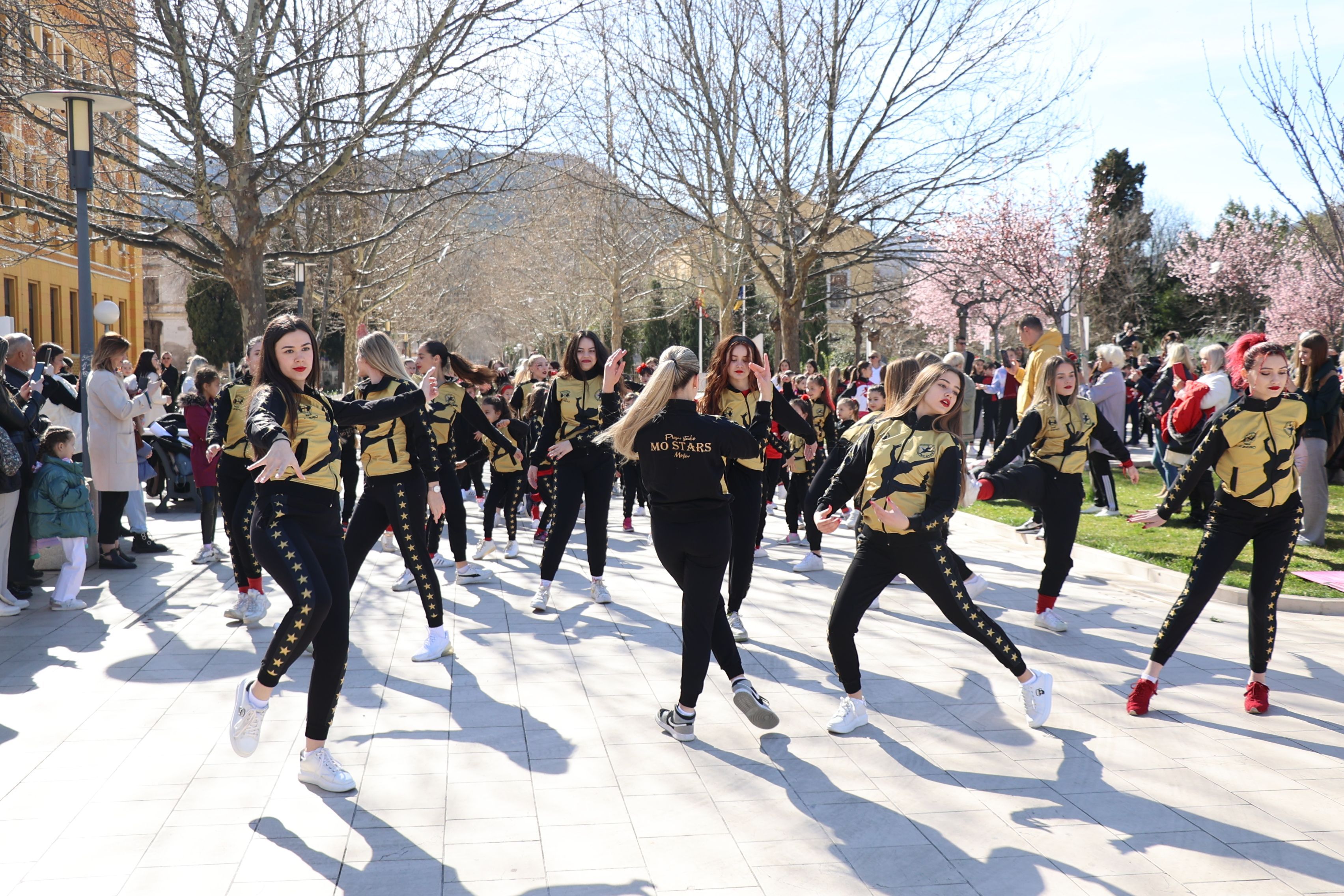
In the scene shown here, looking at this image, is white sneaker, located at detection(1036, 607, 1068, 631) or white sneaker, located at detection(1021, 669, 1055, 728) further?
white sneaker, located at detection(1036, 607, 1068, 631)

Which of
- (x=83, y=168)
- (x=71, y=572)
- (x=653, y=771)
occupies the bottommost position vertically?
(x=653, y=771)

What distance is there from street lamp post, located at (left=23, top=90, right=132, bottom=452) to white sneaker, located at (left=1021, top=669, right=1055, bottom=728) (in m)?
7.87

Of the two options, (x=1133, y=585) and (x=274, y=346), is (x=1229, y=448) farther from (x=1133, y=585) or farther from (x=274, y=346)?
(x=274, y=346)

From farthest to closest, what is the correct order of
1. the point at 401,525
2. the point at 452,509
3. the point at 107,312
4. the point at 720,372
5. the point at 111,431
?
the point at 107,312
the point at 111,431
the point at 452,509
the point at 720,372
the point at 401,525

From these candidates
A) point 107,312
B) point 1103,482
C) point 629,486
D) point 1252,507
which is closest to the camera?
point 1252,507

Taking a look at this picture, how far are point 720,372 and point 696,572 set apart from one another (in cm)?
213

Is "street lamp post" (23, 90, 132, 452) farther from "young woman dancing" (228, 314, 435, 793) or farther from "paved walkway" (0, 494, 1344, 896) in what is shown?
"young woman dancing" (228, 314, 435, 793)

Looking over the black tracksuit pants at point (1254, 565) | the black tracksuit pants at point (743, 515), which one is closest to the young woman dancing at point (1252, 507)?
the black tracksuit pants at point (1254, 565)

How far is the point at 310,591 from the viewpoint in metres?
4.12

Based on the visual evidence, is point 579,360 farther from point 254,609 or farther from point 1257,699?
point 1257,699

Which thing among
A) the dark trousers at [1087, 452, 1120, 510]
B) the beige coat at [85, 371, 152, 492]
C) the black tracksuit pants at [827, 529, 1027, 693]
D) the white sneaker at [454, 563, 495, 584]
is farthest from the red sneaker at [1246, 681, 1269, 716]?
the beige coat at [85, 371, 152, 492]

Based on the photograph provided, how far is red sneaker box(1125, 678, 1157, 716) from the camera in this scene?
5.27 meters

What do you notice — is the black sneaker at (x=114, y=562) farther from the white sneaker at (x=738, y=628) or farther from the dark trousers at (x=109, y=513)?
the white sneaker at (x=738, y=628)

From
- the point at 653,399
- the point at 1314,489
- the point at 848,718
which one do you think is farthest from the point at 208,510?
the point at 1314,489
